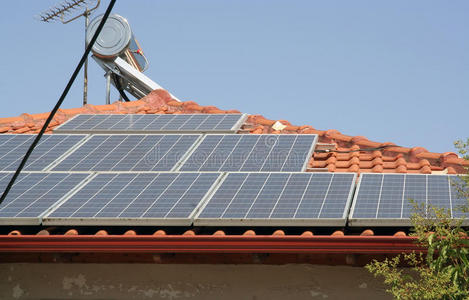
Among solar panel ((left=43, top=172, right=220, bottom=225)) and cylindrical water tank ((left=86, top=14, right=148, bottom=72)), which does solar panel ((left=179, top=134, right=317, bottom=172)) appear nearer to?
solar panel ((left=43, top=172, right=220, bottom=225))

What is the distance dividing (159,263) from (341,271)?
7.84ft

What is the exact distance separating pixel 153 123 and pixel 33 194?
4110mm

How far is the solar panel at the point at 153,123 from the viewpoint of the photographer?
1535 centimetres

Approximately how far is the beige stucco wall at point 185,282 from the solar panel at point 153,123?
4.48 metres

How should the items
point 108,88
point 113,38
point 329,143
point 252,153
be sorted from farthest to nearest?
point 108,88 < point 113,38 < point 329,143 < point 252,153

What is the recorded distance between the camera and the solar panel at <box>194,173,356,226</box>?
10734mm

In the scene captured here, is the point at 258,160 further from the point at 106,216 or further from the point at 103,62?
the point at 103,62

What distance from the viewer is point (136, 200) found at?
1163cm

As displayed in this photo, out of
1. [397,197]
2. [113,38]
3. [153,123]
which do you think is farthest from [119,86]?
[397,197]

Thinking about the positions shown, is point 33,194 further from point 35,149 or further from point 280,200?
point 280,200

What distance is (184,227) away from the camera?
11125mm

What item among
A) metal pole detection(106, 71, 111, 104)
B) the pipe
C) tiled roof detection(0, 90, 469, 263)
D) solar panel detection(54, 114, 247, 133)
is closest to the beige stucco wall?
tiled roof detection(0, 90, 469, 263)

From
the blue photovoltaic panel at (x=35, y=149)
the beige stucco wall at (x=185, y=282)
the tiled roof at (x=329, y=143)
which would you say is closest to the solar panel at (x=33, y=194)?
the blue photovoltaic panel at (x=35, y=149)

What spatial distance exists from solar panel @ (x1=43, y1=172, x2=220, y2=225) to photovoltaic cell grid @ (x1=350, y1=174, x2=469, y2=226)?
2.18 meters
